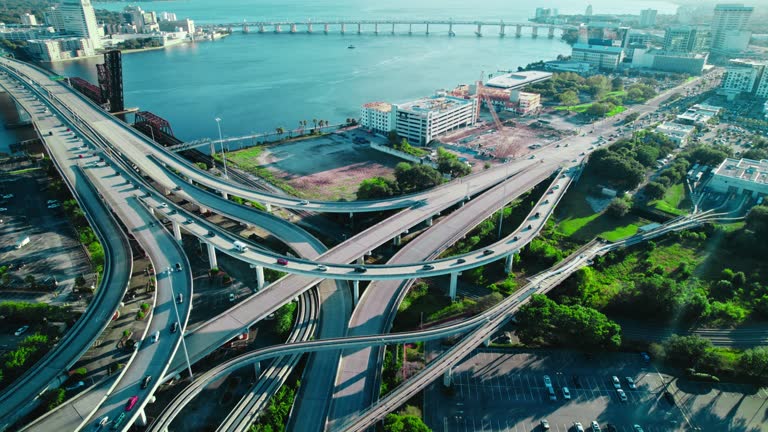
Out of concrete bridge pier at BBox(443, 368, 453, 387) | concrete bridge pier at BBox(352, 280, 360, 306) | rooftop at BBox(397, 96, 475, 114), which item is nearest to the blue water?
rooftop at BBox(397, 96, 475, 114)

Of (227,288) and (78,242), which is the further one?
(78,242)

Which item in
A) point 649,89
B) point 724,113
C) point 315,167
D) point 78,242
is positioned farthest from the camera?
point 649,89

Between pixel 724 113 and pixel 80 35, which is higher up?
pixel 80 35

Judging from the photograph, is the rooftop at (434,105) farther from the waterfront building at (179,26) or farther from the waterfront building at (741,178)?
the waterfront building at (179,26)

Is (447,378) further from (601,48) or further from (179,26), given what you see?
(179,26)

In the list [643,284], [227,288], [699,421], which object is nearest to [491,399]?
[699,421]

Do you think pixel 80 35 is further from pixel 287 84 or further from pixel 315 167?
pixel 315 167

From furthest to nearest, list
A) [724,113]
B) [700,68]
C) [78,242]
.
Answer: [700,68] < [724,113] < [78,242]
